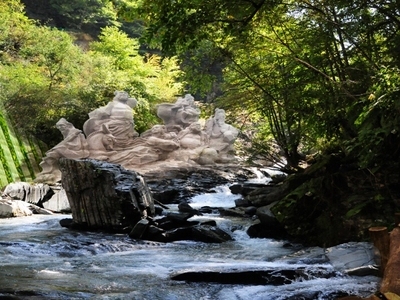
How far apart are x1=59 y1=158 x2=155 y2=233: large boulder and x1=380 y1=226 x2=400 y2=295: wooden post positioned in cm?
708

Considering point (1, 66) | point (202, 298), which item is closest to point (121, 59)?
point (1, 66)

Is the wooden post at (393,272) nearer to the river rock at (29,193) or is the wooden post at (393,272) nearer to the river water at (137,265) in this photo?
the river water at (137,265)

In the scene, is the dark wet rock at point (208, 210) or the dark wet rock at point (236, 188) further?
the dark wet rock at point (236, 188)

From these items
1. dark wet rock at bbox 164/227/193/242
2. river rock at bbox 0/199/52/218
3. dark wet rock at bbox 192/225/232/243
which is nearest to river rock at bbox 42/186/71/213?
river rock at bbox 0/199/52/218

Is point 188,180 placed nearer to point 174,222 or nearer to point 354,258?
point 174,222

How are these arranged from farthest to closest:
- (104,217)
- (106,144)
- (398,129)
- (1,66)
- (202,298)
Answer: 1. (1,66)
2. (106,144)
3. (104,217)
4. (398,129)
5. (202,298)

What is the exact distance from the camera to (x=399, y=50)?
6.46 m

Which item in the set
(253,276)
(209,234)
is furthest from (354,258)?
(209,234)

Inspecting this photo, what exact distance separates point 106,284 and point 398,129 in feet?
13.2

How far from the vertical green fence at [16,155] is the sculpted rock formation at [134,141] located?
1.06 metres

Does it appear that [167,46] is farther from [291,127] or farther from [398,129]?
[291,127]

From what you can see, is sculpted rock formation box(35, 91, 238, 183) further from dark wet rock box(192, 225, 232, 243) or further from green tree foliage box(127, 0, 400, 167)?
dark wet rock box(192, 225, 232, 243)

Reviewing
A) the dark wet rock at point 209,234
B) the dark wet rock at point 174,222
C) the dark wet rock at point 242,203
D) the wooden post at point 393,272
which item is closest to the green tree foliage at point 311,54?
the dark wet rock at point 242,203

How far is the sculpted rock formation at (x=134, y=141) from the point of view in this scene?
18.4 meters
